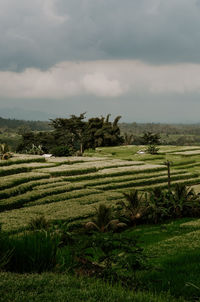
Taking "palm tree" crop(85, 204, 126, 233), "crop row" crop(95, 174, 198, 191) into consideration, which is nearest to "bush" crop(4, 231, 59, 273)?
"palm tree" crop(85, 204, 126, 233)

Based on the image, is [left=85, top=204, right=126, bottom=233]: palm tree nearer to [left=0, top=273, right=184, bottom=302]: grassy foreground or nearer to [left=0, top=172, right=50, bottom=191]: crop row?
[left=0, top=273, right=184, bottom=302]: grassy foreground

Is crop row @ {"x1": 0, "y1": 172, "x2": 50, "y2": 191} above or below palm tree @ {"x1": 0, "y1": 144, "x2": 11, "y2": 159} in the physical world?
below

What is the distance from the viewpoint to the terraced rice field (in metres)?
15.5

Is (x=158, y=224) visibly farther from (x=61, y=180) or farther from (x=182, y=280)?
(x=61, y=180)

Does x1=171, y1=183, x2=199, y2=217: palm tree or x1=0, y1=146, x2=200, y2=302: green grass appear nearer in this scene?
x1=0, y1=146, x2=200, y2=302: green grass

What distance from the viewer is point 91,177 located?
27125 millimetres

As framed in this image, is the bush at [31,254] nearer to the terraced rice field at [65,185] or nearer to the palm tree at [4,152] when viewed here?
the terraced rice field at [65,185]

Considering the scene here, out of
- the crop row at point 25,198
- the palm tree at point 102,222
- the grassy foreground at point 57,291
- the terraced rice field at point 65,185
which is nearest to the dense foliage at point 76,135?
the terraced rice field at point 65,185

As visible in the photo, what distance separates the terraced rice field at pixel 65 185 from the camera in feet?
50.8

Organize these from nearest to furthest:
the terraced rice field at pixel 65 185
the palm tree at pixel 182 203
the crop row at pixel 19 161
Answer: the terraced rice field at pixel 65 185 < the palm tree at pixel 182 203 < the crop row at pixel 19 161

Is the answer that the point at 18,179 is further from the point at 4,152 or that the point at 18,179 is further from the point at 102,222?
the point at 102,222

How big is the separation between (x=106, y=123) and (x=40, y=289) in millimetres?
68380

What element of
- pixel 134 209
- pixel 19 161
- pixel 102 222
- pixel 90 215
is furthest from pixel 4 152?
pixel 102 222

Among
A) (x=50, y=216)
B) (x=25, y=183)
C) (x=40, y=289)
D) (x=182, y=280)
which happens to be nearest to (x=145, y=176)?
(x=25, y=183)
